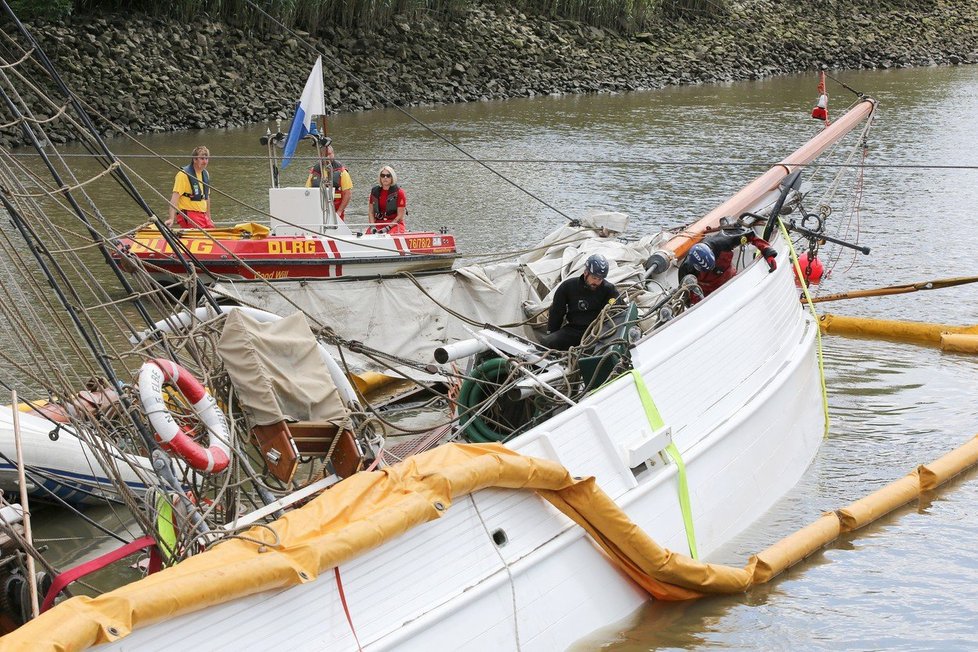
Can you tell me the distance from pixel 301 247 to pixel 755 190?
5.43m

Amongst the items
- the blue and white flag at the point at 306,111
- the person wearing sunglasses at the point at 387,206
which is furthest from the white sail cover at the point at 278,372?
the person wearing sunglasses at the point at 387,206

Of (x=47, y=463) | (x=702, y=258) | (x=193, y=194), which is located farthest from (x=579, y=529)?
(x=193, y=194)

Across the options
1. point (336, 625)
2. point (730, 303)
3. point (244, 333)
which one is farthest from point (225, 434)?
point (730, 303)

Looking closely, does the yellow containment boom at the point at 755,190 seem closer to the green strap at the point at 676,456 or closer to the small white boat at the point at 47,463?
the green strap at the point at 676,456

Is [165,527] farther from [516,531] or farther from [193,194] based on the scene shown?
[193,194]

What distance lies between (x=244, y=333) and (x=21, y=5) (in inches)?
1100

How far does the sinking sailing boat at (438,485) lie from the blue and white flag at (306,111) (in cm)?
701

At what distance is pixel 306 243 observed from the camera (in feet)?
48.2

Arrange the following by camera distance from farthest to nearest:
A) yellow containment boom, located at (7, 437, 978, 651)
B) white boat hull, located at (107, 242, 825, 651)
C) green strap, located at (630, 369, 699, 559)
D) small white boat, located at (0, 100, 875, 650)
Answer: green strap, located at (630, 369, 699, 559), white boat hull, located at (107, 242, 825, 651), small white boat, located at (0, 100, 875, 650), yellow containment boom, located at (7, 437, 978, 651)

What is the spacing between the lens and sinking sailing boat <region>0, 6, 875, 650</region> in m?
5.21

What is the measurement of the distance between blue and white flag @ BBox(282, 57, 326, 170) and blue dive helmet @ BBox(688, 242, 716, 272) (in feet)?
22.1

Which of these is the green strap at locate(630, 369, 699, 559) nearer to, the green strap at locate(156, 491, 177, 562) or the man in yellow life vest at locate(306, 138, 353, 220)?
the green strap at locate(156, 491, 177, 562)

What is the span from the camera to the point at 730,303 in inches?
362

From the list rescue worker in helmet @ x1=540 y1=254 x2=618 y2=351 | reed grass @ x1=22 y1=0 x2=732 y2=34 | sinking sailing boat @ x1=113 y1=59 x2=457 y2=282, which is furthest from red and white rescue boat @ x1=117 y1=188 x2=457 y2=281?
reed grass @ x1=22 y1=0 x2=732 y2=34
